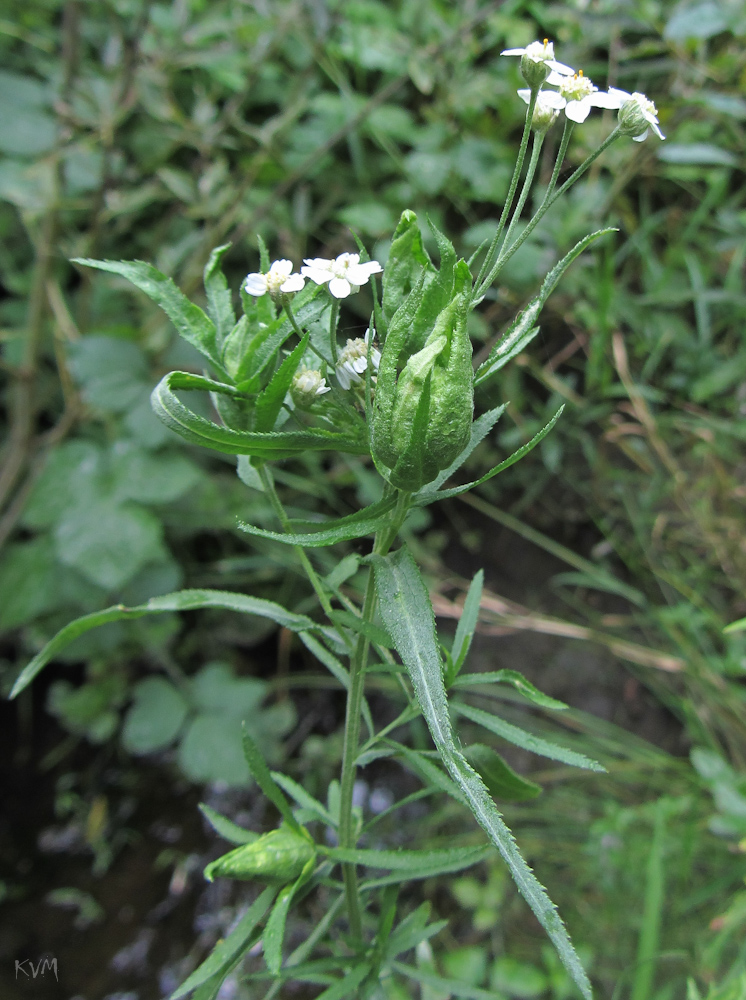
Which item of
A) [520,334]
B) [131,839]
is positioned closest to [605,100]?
[520,334]

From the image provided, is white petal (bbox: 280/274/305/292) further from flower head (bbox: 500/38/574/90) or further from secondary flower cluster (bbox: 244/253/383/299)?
flower head (bbox: 500/38/574/90)

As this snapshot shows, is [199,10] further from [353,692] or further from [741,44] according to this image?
[353,692]

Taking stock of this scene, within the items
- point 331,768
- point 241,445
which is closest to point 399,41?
point 241,445

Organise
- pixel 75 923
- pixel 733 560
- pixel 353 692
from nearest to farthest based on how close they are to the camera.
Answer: pixel 353 692, pixel 75 923, pixel 733 560

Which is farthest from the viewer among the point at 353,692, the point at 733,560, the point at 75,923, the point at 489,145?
the point at 489,145

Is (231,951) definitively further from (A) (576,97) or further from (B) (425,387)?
(A) (576,97)

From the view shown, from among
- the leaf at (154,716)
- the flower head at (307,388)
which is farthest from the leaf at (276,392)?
the leaf at (154,716)

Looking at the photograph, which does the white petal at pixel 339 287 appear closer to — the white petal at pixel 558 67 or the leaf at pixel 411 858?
the white petal at pixel 558 67
